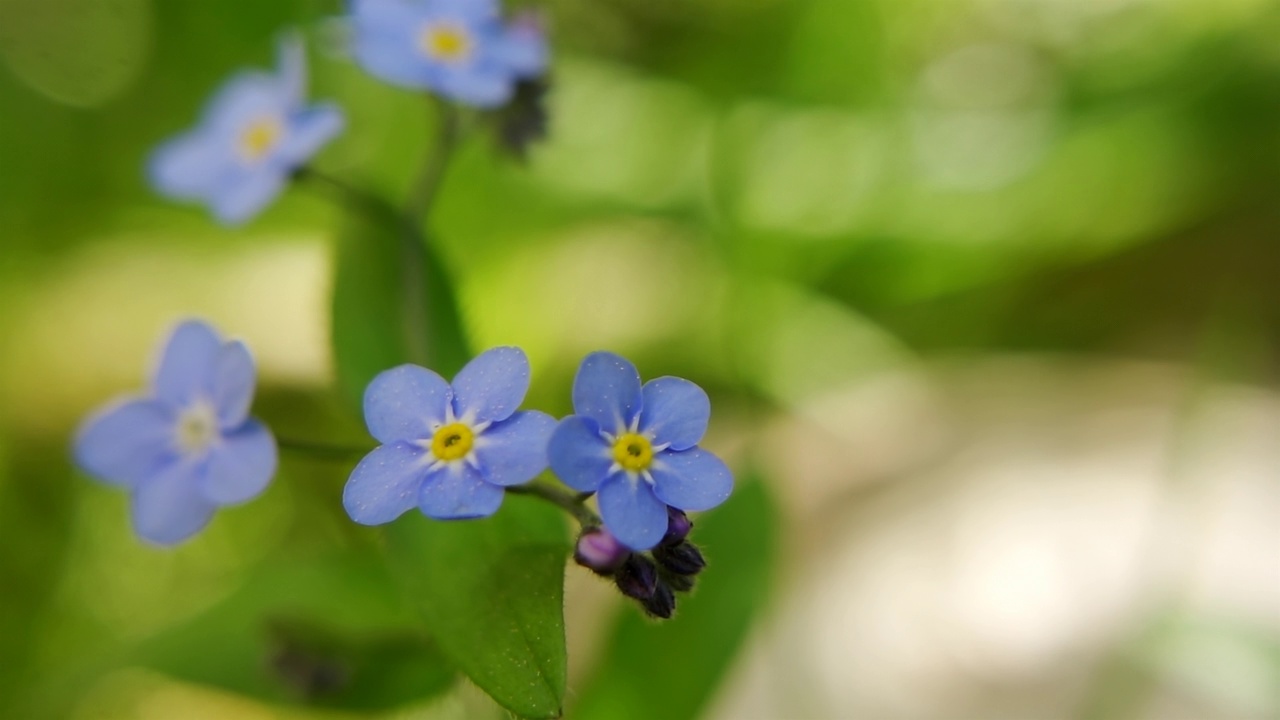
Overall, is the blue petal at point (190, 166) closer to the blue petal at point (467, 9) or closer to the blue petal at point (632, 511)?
the blue petal at point (467, 9)

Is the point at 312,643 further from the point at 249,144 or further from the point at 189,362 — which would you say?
the point at 249,144

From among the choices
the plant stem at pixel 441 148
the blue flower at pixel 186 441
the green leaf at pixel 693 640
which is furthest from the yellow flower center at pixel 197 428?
the green leaf at pixel 693 640

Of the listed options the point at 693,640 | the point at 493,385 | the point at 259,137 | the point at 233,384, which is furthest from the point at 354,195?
the point at 693,640

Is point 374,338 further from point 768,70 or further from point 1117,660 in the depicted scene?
point 768,70

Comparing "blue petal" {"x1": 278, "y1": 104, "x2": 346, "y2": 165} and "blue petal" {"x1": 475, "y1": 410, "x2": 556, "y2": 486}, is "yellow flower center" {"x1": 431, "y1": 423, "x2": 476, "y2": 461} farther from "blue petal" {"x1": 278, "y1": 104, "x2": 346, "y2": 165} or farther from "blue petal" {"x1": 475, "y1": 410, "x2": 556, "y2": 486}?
"blue petal" {"x1": 278, "y1": 104, "x2": 346, "y2": 165}

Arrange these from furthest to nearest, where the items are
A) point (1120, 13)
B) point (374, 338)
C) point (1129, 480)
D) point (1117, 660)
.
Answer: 1. point (1120, 13)
2. point (1129, 480)
3. point (1117, 660)
4. point (374, 338)

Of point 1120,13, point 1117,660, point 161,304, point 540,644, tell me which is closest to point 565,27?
point 161,304
